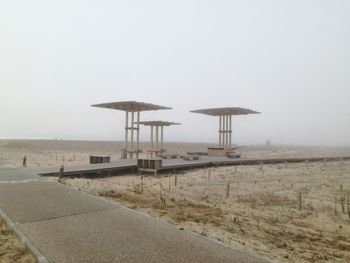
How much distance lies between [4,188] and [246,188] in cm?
1180

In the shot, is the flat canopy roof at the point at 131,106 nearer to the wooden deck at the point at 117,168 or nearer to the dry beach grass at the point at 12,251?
the wooden deck at the point at 117,168

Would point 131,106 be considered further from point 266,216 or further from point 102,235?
point 102,235

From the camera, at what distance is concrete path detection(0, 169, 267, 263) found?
528 cm

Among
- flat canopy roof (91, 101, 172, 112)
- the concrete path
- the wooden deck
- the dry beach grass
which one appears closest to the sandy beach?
the concrete path

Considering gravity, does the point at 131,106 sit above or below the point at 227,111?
below

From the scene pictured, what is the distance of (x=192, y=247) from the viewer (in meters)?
5.78

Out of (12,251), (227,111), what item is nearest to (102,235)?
(12,251)

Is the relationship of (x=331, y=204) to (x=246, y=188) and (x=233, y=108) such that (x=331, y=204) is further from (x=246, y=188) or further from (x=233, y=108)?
(x=233, y=108)

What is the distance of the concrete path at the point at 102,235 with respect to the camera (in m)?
5.28

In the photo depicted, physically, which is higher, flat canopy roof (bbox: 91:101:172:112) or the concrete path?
flat canopy roof (bbox: 91:101:172:112)

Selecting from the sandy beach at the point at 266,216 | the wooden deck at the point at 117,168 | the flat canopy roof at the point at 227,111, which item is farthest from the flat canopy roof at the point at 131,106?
the sandy beach at the point at 266,216

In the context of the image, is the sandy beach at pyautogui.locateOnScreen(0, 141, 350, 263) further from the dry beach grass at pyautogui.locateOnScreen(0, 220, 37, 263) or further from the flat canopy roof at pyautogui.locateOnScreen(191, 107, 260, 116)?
the flat canopy roof at pyautogui.locateOnScreen(191, 107, 260, 116)

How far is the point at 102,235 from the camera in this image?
20.6 ft

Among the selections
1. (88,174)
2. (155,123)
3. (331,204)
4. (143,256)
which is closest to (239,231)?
(143,256)
